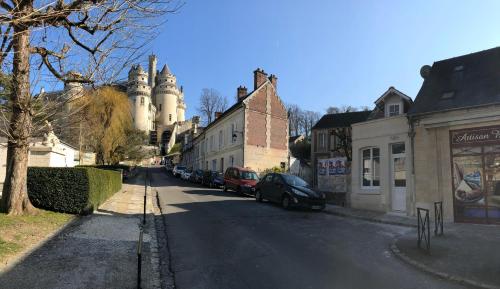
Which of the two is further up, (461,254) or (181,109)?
(181,109)

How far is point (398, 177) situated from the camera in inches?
601

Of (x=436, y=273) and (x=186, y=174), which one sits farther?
(x=186, y=174)

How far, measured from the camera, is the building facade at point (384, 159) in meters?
15.0

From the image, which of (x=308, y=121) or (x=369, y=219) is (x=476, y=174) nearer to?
(x=369, y=219)

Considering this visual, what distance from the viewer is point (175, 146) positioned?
99.1m

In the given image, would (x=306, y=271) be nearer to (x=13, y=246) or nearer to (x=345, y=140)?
(x=13, y=246)

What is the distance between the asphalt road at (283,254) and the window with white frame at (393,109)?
519 cm

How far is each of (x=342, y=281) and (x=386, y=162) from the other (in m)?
9.90

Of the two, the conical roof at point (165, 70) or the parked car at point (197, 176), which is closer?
the parked car at point (197, 176)

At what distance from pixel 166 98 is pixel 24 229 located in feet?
340

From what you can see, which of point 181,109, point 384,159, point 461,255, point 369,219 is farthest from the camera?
point 181,109

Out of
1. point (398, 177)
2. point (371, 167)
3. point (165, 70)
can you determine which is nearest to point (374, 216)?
point (398, 177)

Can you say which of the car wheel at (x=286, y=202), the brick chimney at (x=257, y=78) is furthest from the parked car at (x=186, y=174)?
the car wheel at (x=286, y=202)

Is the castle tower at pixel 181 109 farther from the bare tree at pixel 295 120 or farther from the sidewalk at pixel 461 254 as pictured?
the sidewalk at pixel 461 254
